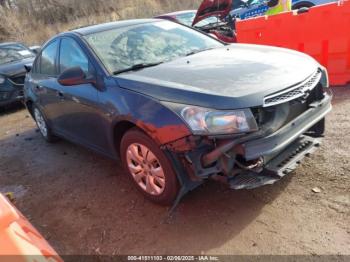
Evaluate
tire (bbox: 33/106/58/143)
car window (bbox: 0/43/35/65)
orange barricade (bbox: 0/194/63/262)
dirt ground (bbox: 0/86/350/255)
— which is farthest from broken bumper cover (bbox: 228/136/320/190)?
car window (bbox: 0/43/35/65)

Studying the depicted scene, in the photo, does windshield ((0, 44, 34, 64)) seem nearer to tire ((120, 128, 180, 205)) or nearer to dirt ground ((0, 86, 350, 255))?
dirt ground ((0, 86, 350, 255))

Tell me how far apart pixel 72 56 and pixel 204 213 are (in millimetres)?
2435

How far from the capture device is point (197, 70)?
11.2ft

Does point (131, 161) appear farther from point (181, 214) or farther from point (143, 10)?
point (143, 10)

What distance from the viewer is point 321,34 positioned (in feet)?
19.7

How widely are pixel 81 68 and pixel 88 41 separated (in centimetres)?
35

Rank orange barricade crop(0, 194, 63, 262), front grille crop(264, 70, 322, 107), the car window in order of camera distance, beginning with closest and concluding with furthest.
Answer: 1. orange barricade crop(0, 194, 63, 262)
2. front grille crop(264, 70, 322, 107)
3. the car window

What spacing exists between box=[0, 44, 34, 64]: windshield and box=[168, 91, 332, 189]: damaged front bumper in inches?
330

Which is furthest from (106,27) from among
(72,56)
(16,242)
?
(16,242)

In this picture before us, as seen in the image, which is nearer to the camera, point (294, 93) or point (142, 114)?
point (294, 93)

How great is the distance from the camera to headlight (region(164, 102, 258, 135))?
2785mm

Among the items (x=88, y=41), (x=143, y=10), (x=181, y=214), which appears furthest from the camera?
(x=143, y=10)

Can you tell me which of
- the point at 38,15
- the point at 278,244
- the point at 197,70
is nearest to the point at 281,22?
the point at 197,70

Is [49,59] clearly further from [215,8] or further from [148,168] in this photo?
[215,8]
